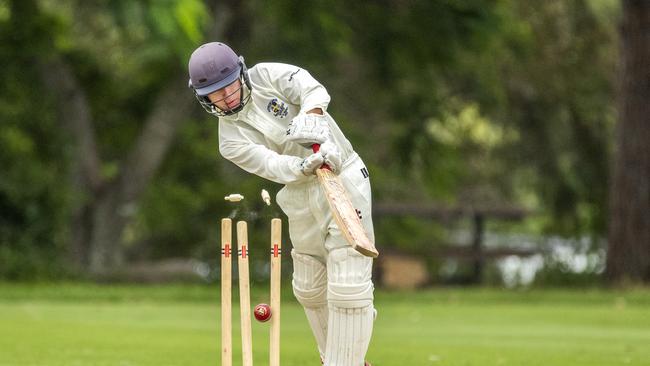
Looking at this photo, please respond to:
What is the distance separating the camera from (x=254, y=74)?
7496 millimetres

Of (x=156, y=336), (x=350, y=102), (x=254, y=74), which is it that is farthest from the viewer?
(x=350, y=102)

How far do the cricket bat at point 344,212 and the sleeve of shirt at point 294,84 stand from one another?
15.6 inches

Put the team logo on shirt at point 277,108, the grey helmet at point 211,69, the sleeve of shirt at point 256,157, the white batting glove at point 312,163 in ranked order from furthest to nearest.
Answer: the team logo on shirt at point 277,108 < the sleeve of shirt at point 256,157 < the grey helmet at point 211,69 < the white batting glove at point 312,163

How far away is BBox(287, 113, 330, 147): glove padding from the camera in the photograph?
6938mm

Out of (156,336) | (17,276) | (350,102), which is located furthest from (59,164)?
(156,336)

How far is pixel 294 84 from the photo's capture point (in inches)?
292

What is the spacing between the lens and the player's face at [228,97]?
7.12 m

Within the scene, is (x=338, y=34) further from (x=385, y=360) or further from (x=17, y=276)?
(x=385, y=360)

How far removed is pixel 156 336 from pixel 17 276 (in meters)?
8.87

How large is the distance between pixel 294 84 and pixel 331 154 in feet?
2.12

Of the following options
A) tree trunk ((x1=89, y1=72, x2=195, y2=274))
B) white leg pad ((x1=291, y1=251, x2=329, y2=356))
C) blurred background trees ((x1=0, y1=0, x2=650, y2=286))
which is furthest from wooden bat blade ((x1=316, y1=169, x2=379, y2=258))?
tree trunk ((x1=89, y1=72, x2=195, y2=274))

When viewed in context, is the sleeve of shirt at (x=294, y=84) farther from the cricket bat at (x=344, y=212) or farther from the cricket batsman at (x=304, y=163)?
the cricket bat at (x=344, y=212)

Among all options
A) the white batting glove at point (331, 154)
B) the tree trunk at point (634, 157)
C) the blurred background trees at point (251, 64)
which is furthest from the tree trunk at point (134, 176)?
the white batting glove at point (331, 154)

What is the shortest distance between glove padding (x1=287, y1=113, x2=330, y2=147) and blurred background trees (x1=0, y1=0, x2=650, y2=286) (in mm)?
9909
